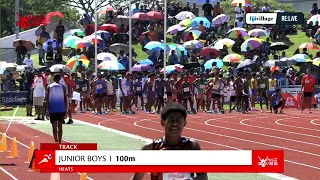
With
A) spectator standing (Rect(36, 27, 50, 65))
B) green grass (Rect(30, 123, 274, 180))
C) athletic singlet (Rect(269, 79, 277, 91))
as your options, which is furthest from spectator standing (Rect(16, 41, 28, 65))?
green grass (Rect(30, 123, 274, 180))

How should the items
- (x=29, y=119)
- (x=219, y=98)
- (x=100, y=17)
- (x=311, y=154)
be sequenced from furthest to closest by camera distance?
(x=100, y=17)
(x=219, y=98)
(x=29, y=119)
(x=311, y=154)

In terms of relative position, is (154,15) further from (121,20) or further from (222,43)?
(222,43)

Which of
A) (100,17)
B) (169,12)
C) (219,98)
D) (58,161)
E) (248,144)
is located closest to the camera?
(58,161)

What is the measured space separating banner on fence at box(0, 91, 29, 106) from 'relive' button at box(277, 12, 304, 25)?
1033cm

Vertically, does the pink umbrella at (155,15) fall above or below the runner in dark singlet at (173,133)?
above

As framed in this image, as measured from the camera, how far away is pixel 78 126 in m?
27.1

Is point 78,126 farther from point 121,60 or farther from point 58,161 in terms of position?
point 58,161

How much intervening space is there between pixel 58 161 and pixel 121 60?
1409 inches

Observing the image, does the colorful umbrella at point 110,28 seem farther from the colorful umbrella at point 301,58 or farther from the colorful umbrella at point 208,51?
the colorful umbrella at point 301,58

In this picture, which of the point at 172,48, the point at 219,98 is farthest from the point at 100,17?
the point at 219,98

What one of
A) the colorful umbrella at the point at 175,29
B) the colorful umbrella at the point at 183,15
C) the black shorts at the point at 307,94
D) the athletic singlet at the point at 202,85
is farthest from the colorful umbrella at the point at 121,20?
the black shorts at the point at 307,94

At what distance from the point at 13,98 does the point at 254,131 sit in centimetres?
1403

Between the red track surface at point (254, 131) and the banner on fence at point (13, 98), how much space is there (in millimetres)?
4411

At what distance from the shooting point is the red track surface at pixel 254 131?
58.9 feet
